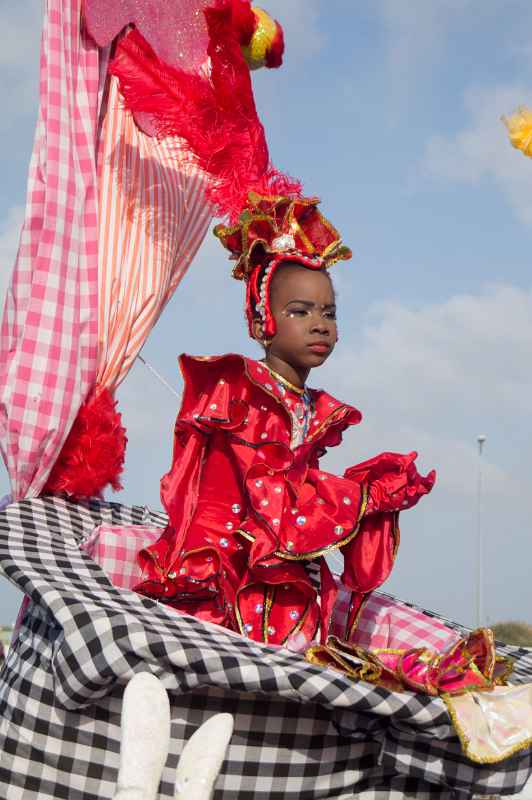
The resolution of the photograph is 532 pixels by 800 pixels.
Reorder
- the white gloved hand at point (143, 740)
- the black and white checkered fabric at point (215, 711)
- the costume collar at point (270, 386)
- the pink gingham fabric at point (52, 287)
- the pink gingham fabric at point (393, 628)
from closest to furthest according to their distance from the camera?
1. the white gloved hand at point (143, 740)
2. the black and white checkered fabric at point (215, 711)
3. the costume collar at point (270, 386)
4. the pink gingham fabric at point (393, 628)
5. the pink gingham fabric at point (52, 287)

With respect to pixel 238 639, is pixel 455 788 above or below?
below

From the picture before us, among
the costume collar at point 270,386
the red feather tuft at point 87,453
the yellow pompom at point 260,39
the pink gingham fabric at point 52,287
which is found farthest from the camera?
the yellow pompom at point 260,39

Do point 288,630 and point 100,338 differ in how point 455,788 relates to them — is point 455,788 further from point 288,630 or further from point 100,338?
point 100,338

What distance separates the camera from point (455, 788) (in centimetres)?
196

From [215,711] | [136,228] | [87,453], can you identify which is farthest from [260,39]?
[215,711]

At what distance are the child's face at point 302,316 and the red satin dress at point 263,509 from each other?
4.0 inches

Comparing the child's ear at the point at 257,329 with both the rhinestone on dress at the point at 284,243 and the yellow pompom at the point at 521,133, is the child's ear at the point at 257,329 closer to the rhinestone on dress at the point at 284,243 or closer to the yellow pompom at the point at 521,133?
the rhinestone on dress at the point at 284,243

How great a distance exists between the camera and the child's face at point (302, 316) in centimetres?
264

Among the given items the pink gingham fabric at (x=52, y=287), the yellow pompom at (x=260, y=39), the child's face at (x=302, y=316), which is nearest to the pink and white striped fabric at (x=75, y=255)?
the pink gingham fabric at (x=52, y=287)

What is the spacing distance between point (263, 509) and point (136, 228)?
1241 millimetres

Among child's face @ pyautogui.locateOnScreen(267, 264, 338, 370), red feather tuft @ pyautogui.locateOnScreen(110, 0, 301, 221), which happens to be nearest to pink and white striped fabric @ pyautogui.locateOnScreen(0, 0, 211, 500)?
red feather tuft @ pyautogui.locateOnScreen(110, 0, 301, 221)

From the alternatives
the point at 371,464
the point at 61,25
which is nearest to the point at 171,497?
the point at 371,464

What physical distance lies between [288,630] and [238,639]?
48 centimetres

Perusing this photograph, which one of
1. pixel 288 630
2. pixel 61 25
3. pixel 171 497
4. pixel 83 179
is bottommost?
pixel 288 630
